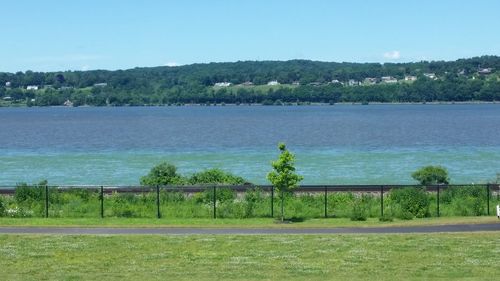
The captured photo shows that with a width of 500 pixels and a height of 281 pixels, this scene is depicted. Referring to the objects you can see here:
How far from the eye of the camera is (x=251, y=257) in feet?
92.5

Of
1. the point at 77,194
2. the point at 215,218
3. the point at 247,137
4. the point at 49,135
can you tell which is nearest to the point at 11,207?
the point at 77,194

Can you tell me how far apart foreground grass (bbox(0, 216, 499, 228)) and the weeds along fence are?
1.24 meters

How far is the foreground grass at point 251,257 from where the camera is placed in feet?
83.0

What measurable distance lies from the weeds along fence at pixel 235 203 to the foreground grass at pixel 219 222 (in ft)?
4.08

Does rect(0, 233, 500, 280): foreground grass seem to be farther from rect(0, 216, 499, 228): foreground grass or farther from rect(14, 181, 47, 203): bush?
rect(14, 181, 47, 203): bush

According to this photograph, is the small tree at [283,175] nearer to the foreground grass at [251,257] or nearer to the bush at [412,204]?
the bush at [412,204]

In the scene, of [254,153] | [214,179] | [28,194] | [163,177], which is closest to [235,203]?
[28,194]

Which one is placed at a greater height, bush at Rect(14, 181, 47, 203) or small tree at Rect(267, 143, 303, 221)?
small tree at Rect(267, 143, 303, 221)

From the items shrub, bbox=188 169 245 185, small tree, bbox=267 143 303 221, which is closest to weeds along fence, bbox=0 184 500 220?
small tree, bbox=267 143 303 221

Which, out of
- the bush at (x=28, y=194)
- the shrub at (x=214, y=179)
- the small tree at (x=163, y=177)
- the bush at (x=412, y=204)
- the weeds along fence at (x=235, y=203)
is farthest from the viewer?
the shrub at (x=214, y=179)

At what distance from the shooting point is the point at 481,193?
150 feet

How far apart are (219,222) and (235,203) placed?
4934 millimetres

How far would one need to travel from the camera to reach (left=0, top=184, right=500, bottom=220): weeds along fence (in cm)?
4088

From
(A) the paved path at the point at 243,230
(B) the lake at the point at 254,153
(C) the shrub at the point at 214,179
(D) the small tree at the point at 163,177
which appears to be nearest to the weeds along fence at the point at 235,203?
(A) the paved path at the point at 243,230
